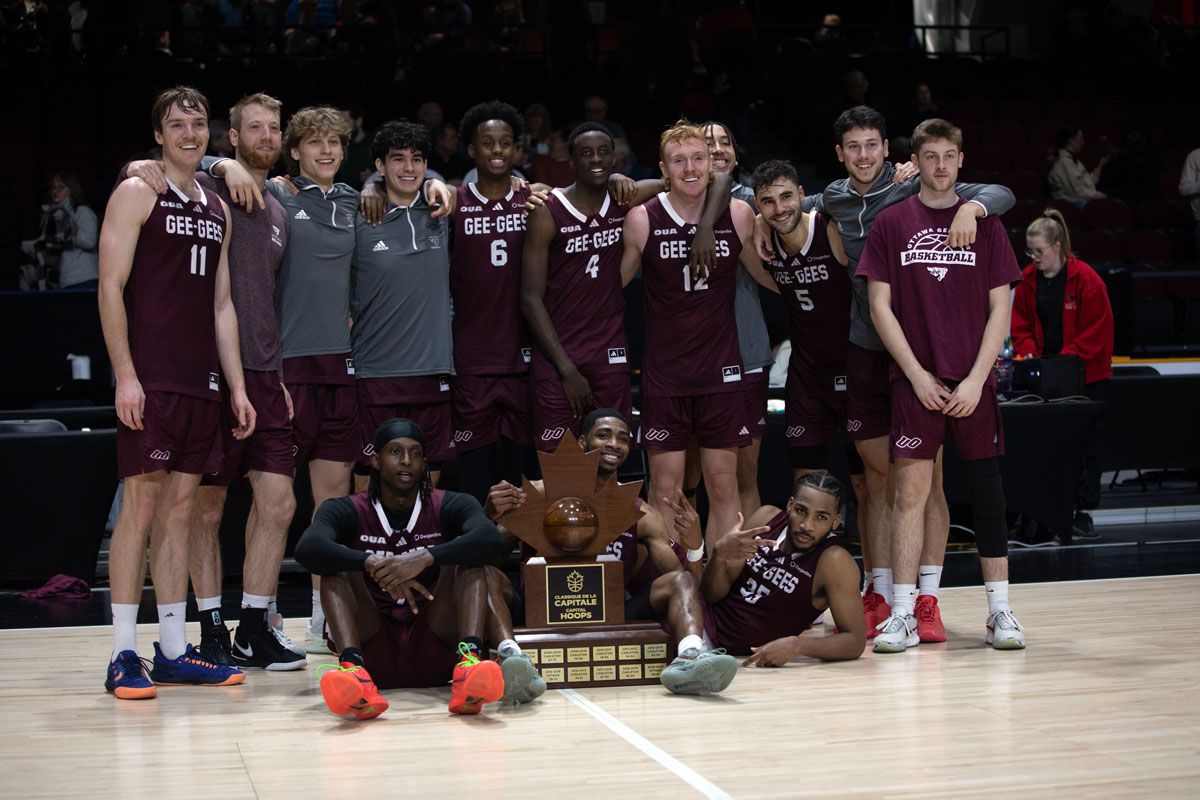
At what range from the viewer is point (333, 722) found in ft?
14.4

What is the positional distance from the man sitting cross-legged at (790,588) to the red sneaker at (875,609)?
672mm

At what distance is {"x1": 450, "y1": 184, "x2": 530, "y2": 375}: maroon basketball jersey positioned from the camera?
579 cm

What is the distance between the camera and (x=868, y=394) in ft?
18.9

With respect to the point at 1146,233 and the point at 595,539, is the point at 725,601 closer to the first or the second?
the point at 595,539

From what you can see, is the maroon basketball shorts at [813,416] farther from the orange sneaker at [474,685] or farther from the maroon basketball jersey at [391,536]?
the orange sneaker at [474,685]

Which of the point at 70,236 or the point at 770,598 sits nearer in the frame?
the point at 770,598

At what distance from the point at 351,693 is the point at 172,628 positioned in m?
1.12

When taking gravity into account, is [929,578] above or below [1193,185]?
below

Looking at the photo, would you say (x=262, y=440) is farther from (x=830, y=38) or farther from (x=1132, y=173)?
(x=830, y=38)

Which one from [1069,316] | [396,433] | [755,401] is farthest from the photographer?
[1069,316]

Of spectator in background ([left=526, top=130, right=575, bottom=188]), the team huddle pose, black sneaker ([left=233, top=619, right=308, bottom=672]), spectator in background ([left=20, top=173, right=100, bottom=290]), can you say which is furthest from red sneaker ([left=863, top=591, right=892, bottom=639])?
spectator in background ([left=20, top=173, right=100, bottom=290])

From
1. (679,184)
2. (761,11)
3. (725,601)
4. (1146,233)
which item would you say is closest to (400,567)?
(725,601)

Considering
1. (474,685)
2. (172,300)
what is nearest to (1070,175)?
(172,300)

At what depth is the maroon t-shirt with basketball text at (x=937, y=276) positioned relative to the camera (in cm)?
540
